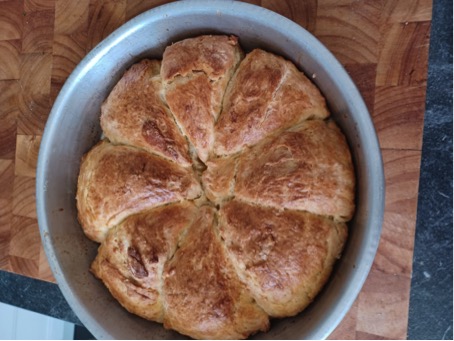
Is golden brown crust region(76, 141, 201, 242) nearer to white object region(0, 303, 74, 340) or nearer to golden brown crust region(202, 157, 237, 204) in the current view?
golden brown crust region(202, 157, 237, 204)

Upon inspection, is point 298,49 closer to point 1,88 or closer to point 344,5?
point 344,5

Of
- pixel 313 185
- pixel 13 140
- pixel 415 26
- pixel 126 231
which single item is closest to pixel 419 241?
pixel 313 185

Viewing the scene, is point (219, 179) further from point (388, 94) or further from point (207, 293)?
point (388, 94)

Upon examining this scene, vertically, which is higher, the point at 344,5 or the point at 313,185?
the point at 344,5

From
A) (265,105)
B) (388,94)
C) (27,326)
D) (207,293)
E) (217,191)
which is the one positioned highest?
(388,94)

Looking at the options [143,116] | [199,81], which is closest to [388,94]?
[199,81]

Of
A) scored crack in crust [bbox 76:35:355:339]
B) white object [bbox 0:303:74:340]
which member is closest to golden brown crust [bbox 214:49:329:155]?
scored crack in crust [bbox 76:35:355:339]
